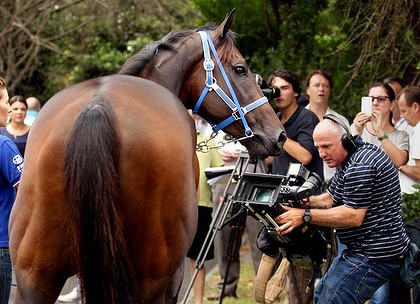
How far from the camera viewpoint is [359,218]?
5.68 meters

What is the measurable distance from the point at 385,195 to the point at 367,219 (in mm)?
205

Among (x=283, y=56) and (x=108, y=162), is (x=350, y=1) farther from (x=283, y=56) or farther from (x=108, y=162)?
(x=108, y=162)

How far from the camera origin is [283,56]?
11242mm

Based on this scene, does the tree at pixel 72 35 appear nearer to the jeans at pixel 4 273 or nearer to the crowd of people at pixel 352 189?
the crowd of people at pixel 352 189

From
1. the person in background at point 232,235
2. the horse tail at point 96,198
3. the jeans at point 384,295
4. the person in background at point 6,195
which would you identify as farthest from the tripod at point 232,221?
the horse tail at point 96,198

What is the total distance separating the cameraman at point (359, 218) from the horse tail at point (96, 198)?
1.80m

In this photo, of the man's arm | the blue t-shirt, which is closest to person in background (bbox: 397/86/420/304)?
the man's arm

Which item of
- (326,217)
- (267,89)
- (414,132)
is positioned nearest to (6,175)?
(326,217)

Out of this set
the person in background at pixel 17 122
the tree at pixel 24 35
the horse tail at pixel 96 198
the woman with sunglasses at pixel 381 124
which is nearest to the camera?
the horse tail at pixel 96 198

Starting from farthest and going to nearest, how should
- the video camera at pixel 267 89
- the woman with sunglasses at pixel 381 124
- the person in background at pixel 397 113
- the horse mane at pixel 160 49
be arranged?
the person in background at pixel 397 113 → the woman with sunglasses at pixel 381 124 → the video camera at pixel 267 89 → the horse mane at pixel 160 49

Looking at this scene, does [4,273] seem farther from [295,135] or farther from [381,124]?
[381,124]

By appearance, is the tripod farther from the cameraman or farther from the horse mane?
the horse mane

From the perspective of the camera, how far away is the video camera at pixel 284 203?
5883mm

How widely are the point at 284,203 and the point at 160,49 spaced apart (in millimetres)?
1500
